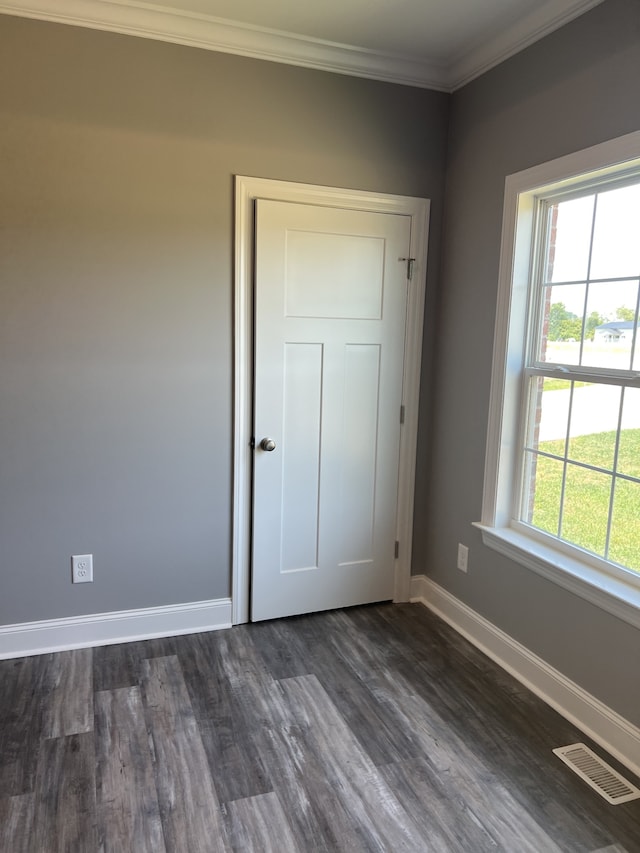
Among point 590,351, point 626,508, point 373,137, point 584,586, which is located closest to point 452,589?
point 584,586

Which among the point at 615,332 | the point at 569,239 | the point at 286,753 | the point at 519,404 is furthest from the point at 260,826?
the point at 569,239

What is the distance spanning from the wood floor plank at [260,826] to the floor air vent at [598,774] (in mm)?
965

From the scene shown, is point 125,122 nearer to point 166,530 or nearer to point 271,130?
point 271,130

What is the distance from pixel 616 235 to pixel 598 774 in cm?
182

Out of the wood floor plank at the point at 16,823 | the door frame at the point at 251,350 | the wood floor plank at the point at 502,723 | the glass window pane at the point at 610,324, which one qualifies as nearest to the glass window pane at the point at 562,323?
the glass window pane at the point at 610,324

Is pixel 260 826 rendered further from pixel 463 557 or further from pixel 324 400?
pixel 324 400

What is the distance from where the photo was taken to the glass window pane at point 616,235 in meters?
2.11

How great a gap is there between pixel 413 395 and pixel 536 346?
718mm

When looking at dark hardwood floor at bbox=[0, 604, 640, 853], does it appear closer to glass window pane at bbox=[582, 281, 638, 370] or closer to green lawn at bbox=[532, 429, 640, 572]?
green lawn at bbox=[532, 429, 640, 572]

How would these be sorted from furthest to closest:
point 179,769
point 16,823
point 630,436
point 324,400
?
1. point 324,400
2. point 630,436
3. point 179,769
4. point 16,823

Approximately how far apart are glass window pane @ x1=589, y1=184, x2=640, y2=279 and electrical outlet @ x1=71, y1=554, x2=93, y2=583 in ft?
7.64

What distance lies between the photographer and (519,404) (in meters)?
2.64

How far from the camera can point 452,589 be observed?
3.06 meters

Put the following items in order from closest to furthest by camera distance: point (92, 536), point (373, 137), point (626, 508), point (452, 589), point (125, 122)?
point (626, 508)
point (125, 122)
point (92, 536)
point (373, 137)
point (452, 589)
